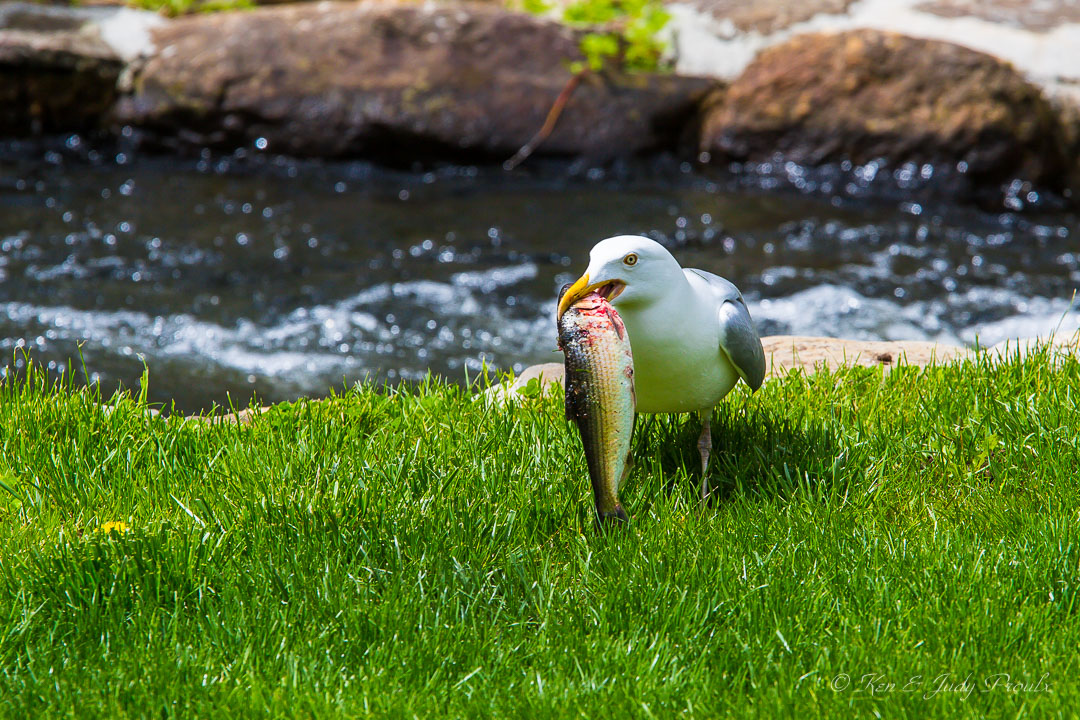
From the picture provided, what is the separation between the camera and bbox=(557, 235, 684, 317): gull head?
107 inches

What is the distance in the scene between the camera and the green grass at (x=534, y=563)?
7.46 ft

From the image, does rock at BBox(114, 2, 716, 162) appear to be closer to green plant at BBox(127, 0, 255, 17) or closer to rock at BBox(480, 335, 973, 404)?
green plant at BBox(127, 0, 255, 17)

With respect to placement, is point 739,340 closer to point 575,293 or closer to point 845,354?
point 575,293

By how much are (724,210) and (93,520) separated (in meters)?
5.73

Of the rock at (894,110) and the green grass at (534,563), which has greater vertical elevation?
the rock at (894,110)

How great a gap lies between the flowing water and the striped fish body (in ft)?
9.41

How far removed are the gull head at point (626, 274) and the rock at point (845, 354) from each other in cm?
125

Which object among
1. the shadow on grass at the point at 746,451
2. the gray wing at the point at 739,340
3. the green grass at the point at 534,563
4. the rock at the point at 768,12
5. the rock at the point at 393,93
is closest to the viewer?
the green grass at the point at 534,563

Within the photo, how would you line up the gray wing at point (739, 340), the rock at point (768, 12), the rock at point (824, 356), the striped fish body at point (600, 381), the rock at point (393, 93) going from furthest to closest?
the rock at point (768, 12) < the rock at point (393, 93) < the rock at point (824, 356) < the gray wing at point (739, 340) < the striped fish body at point (600, 381)

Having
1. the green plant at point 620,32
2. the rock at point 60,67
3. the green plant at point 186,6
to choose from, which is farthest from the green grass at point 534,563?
the green plant at point 186,6

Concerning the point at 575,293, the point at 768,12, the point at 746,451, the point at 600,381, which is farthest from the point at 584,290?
the point at 768,12

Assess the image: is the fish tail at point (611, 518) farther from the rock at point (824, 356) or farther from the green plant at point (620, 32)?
the green plant at point (620, 32)

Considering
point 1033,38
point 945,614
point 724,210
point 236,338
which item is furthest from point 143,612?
point 1033,38

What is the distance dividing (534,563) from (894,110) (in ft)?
20.6
